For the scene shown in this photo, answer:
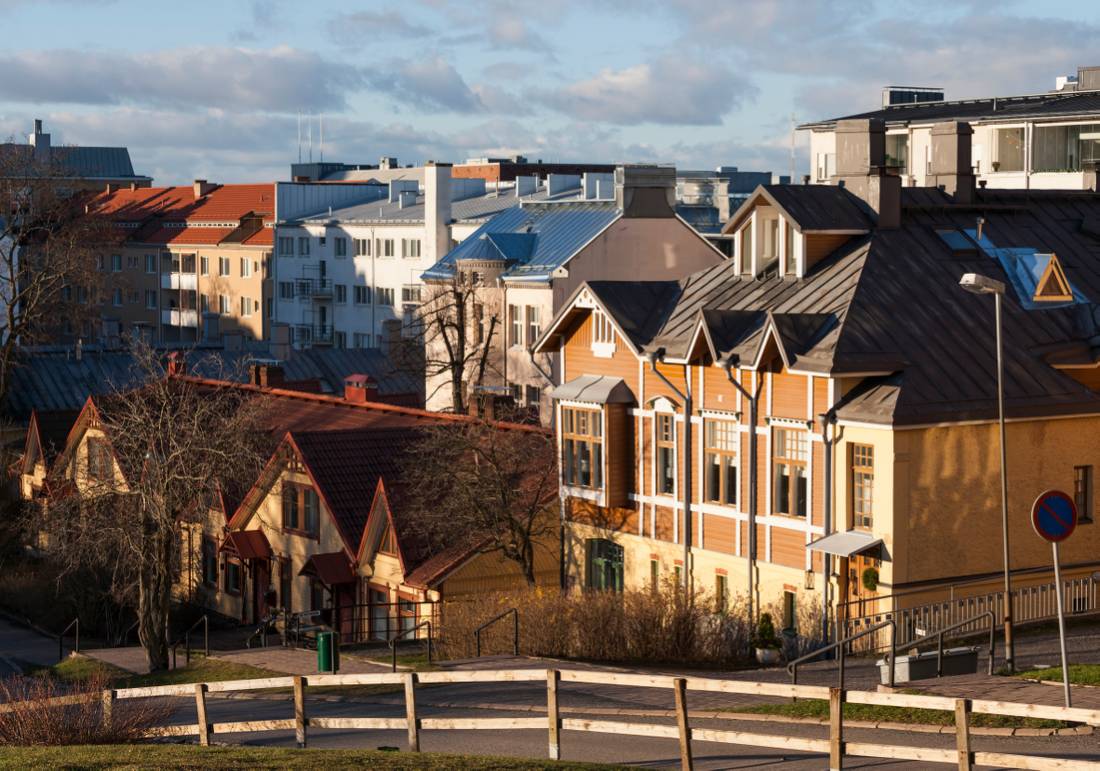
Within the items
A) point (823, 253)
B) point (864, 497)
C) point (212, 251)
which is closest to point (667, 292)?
point (823, 253)

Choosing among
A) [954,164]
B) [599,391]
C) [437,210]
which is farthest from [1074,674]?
[437,210]

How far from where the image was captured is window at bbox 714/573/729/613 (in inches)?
1500

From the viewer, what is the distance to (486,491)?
41656 mm

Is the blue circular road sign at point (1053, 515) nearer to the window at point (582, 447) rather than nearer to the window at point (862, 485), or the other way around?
the window at point (862, 485)

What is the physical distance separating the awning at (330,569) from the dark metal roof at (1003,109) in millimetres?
30302

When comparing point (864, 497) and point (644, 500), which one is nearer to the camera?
→ point (864, 497)

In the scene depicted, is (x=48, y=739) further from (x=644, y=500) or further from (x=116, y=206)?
(x=116, y=206)

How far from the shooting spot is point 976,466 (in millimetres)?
34594

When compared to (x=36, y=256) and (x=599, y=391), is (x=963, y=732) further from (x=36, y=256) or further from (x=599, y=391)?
(x=36, y=256)

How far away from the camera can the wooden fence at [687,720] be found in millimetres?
16922

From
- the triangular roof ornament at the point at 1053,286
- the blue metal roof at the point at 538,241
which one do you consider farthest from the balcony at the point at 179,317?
the triangular roof ornament at the point at 1053,286

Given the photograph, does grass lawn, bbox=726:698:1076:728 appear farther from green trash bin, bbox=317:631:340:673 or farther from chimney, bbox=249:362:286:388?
chimney, bbox=249:362:286:388

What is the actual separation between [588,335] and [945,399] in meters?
10.7

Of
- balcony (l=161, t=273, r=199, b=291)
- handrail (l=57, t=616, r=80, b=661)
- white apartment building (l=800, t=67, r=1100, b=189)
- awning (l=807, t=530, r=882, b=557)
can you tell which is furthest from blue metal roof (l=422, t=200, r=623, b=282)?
balcony (l=161, t=273, r=199, b=291)
